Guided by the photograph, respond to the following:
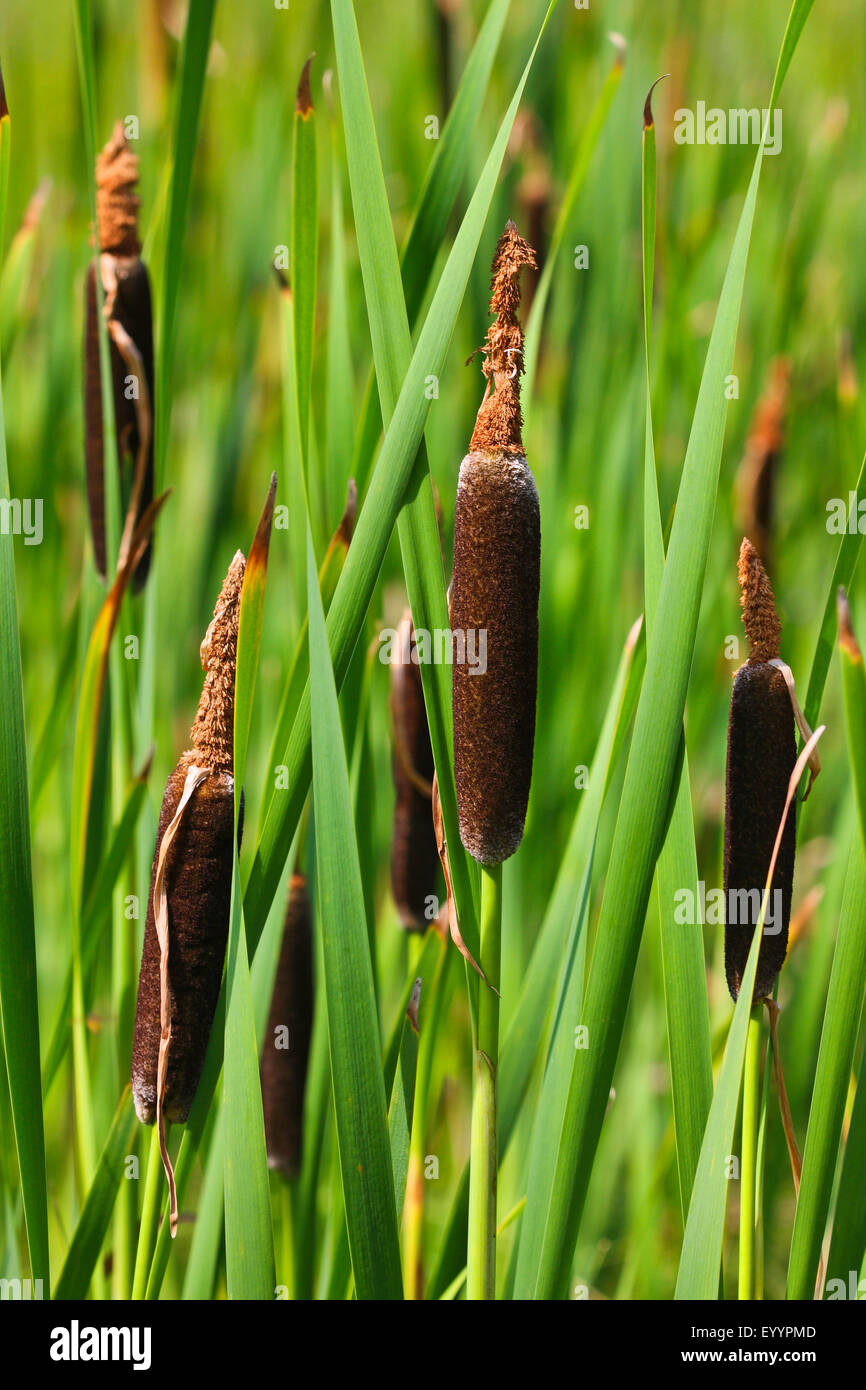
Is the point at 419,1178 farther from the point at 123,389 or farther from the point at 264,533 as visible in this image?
the point at 123,389

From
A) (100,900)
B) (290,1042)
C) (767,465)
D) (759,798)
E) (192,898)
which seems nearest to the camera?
(192,898)

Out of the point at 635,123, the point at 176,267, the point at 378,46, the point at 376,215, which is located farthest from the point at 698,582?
the point at 378,46

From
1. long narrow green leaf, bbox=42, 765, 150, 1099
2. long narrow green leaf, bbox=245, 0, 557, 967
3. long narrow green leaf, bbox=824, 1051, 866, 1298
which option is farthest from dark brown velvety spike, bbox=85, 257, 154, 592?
long narrow green leaf, bbox=824, 1051, 866, 1298

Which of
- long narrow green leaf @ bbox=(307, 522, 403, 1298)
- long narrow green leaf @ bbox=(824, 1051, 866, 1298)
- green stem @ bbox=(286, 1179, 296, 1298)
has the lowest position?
green stem @ bbox=(286, 1179, 296, 1298)

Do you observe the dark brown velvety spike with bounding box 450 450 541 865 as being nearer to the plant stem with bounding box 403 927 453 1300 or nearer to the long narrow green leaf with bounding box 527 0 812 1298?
the long narrow green leaf with bounding box 527 0 812 1298

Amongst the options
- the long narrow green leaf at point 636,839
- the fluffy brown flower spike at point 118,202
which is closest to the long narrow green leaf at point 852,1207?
the long narrow green leaf at point 636,839

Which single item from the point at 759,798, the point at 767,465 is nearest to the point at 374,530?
the point at 759,798

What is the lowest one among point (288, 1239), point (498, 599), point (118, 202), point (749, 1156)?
point (288, 1239)

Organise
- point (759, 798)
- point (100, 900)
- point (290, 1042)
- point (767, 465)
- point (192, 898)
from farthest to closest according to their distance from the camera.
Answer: point (767, 465) → point (290, 1042) → point (100, 900) → point (759, 798) → point (192, 898)
